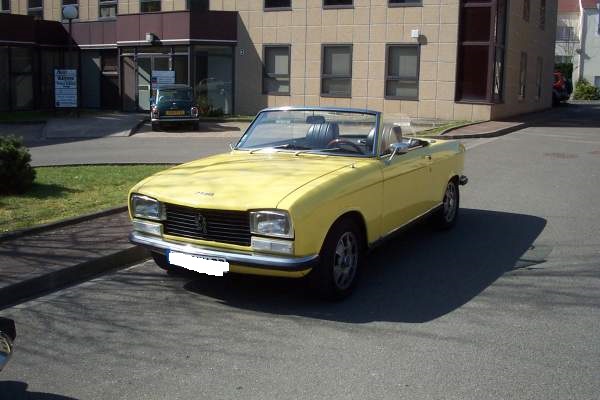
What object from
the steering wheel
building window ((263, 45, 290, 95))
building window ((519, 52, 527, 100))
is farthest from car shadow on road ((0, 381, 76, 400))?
building window ((519, 52, 527, 100))

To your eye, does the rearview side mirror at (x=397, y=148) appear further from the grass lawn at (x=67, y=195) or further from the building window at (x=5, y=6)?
the building window at (x=5, y=6)

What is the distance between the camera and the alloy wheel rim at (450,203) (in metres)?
8.24

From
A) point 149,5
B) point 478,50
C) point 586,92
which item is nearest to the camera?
point 478,50

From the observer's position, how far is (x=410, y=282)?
20.7 ft

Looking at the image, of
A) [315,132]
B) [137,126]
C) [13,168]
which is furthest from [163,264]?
[137,126]

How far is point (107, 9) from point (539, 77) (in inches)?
799

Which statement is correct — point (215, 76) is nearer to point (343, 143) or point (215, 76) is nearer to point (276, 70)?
point (276, 70)

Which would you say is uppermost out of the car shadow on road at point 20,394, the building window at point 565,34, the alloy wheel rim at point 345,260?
the building window at point 565,34

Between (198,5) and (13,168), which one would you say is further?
(198,5)

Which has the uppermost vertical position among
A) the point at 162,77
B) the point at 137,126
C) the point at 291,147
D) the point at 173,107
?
the point at 162,77

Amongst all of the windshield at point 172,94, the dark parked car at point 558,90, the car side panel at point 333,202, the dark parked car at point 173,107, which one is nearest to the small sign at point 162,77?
the dark parked car at point 173,107

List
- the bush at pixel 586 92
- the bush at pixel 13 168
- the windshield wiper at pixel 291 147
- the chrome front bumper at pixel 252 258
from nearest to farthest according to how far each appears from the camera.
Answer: the chrome front bumper at pixel 252 258
the windshield wiper at pixel 291 147
the bush at pixel 13 168
the bush at pixel 586 92

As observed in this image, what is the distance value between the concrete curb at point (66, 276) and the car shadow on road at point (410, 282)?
859 mm

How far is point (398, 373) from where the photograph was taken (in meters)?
4.34
